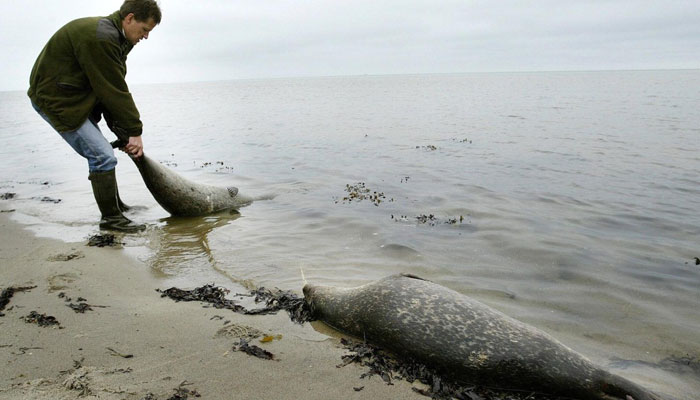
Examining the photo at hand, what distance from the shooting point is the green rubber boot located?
582 cm

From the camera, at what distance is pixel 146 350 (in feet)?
10.6

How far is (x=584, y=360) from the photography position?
125 inches

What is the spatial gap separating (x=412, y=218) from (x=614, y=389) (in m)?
4.58

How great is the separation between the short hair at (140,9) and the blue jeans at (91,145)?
1301 mm

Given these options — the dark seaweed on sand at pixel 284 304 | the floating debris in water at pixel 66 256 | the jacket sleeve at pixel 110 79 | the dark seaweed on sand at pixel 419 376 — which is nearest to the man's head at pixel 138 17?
the jacket sleeve at pixel 110 79

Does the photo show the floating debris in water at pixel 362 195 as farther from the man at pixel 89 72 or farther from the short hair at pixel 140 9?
the short hair at pixel 140 9

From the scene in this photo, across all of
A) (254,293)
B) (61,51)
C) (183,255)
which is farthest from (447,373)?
(61,51)

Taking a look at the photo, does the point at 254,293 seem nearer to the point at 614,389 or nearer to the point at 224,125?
the point at 614,389

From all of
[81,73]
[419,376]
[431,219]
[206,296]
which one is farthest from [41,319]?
[431,219]

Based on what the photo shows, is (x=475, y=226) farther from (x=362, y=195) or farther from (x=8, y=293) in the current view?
(x=8, y=293)

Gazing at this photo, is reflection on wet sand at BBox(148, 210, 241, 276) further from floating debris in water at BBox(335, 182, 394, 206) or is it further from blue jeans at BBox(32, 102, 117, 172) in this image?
floating debris in water at BBox(335, 182, 394, 206)

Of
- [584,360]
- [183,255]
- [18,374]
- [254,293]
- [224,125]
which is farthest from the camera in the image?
[224,125]

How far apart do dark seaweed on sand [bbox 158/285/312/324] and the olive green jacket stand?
89.5 inches

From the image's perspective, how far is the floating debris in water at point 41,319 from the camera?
348cm
